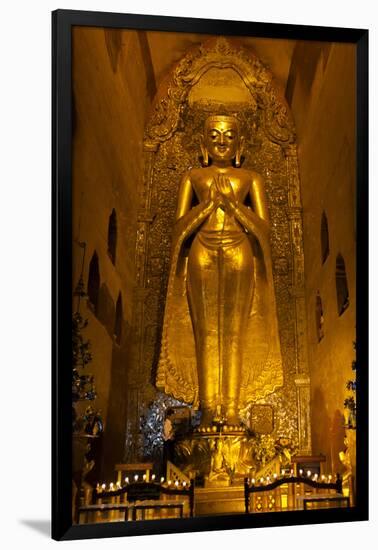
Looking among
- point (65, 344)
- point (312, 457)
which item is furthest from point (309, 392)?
point (65, 344)

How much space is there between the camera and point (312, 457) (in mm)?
11180

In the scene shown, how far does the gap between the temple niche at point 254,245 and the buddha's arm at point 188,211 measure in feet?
0.16

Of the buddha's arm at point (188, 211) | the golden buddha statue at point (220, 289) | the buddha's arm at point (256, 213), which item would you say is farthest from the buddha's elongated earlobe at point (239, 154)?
the buddha's arm at point (188, 211)

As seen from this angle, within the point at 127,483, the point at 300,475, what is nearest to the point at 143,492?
the point at 127,483

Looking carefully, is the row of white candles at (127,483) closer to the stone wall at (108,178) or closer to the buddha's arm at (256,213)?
the stone wall at (108,178)

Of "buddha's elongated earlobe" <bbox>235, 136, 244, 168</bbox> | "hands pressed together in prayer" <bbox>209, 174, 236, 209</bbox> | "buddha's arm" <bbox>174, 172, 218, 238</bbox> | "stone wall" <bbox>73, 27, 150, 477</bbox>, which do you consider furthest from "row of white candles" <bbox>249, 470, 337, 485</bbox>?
"buddha's elongated earlobe" <bbox>235, 136, 244, 168</bbox>

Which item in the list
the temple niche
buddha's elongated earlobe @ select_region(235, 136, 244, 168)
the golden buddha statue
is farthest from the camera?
buddha's elongated earlobe @ select_region(235, 136, 244, 168)

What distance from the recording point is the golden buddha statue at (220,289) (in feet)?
36.7

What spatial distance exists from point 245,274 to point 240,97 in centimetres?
126

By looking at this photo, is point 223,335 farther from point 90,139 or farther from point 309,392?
point 90,139

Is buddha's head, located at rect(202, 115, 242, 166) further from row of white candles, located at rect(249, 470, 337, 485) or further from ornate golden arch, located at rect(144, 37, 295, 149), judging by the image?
row of white candles, located at rect(249, 470, 337, 485)

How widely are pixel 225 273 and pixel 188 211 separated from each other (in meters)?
0.52

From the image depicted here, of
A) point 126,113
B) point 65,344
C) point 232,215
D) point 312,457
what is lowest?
point 312,457

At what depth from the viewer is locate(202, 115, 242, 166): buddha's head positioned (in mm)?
11242
